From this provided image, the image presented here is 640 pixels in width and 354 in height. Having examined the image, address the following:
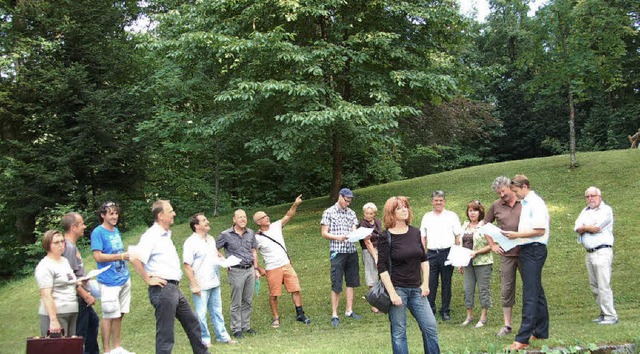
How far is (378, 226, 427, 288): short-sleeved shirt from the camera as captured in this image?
513cm

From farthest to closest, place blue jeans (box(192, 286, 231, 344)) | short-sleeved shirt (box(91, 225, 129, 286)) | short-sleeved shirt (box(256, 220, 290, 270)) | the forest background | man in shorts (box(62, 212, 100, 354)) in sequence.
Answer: the forest background
short-sleeved shirt (box(256, 220, 290, 270))
blue jeans (box(192, 286, 231, 344))
short-sleeved shirt (box(91, 225, 129, 286))
man in shorts (box(62, 212, 100, 354))

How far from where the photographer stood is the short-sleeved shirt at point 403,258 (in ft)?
16.8

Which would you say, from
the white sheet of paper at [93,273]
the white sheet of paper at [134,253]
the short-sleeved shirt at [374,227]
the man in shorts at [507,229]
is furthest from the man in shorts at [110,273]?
the man in shorts at [507,229]

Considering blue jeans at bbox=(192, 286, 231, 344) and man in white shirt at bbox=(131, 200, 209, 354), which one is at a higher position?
man in white shirt at bbox=(131, 200, 209, 354)

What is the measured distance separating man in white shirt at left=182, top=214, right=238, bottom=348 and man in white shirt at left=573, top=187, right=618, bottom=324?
4.97 m

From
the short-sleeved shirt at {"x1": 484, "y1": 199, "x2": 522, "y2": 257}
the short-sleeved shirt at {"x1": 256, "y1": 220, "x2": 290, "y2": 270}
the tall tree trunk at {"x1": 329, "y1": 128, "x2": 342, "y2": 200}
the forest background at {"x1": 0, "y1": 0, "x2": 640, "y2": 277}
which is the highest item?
the forest background at {"x1": 0, "y1": 0, "x2": 640, "y2": 277}

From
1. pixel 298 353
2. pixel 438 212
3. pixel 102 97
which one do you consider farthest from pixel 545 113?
pixel 298 353

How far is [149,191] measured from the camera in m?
22.9

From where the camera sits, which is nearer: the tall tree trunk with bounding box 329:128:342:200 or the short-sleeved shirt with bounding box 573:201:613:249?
the short-sleeved shirt with bounding box 573:201:613:249

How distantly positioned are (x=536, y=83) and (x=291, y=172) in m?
11.5

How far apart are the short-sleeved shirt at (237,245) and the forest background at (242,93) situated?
422cm

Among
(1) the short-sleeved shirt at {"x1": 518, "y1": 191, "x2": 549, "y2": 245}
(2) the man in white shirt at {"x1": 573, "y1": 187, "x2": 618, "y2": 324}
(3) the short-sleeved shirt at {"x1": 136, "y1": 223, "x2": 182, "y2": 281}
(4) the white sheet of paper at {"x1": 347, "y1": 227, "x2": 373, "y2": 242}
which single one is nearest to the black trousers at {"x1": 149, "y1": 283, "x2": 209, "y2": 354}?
(3) the short-sleeved shirt at {"x1": 136, "y1": 223, "x2": 182, "y2": 281}

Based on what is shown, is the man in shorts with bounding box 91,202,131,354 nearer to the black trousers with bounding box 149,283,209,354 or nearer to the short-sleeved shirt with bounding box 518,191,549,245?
the black trousers with bounding box 149,283,209,354

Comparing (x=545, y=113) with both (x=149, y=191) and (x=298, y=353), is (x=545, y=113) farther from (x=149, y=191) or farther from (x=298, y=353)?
(x=298, y=353)
